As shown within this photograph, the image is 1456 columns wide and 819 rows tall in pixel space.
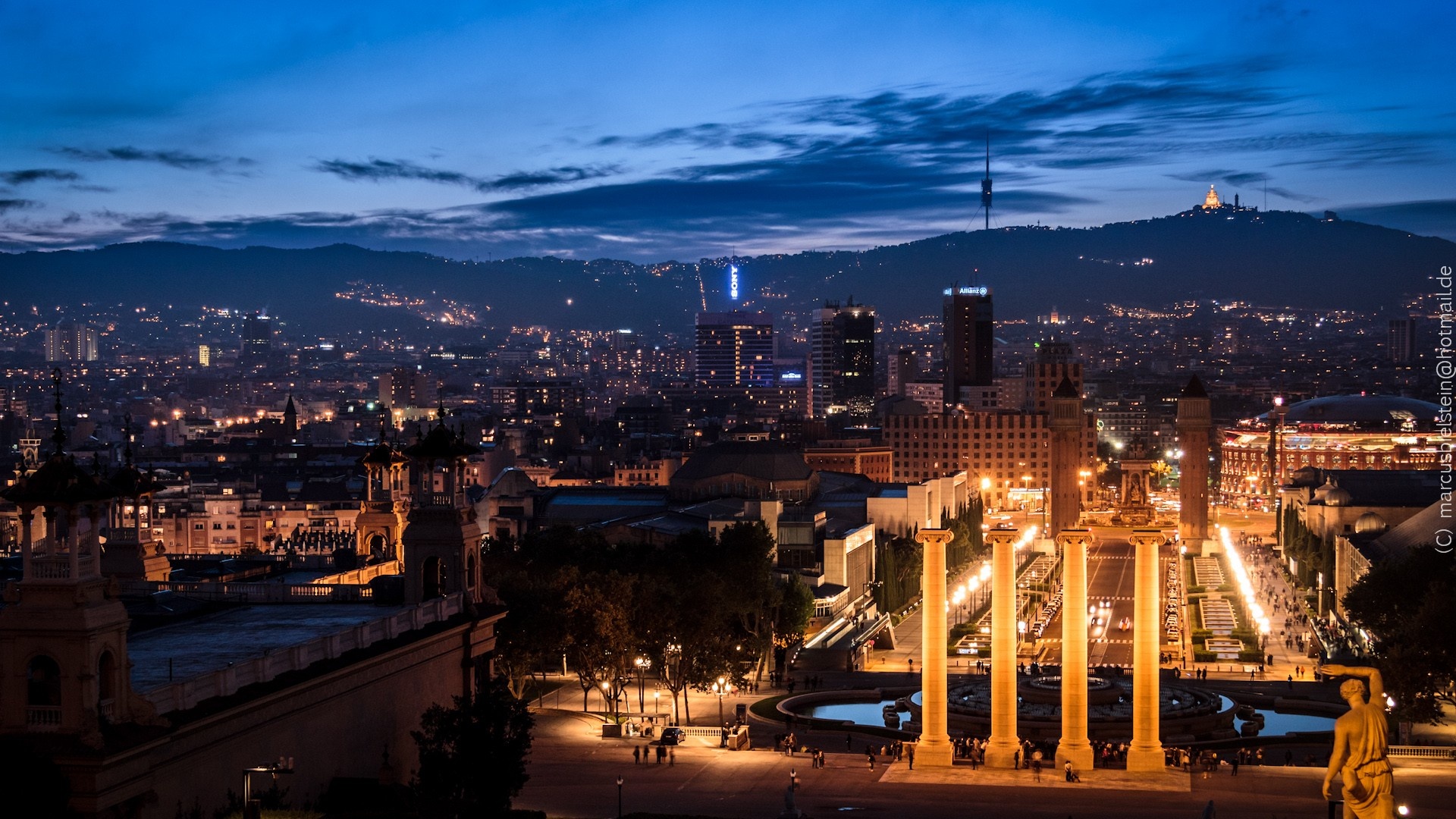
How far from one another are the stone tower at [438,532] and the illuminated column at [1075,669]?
18.9 meters

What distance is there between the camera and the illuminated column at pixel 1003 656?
206 ft

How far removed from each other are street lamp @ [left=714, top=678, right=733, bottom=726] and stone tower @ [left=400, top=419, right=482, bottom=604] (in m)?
20.8

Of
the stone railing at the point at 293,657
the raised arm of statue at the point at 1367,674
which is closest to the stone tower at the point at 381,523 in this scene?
the stone railing at the point at 293,657

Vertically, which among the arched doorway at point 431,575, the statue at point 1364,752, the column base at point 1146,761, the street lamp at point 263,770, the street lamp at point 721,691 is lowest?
the street lamp at point 721,691

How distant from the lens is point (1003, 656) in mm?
63125

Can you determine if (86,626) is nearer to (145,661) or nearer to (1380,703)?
(145,661)

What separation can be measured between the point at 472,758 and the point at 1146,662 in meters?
25.2

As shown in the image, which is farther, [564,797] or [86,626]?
[564,797]

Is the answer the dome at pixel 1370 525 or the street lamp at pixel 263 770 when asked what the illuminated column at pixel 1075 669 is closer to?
the street lamp at pixel 263 770

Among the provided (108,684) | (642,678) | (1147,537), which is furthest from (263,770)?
(642,678)

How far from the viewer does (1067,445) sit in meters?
196

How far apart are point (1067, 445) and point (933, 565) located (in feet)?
445

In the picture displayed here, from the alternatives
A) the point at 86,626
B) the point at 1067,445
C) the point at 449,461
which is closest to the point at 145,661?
the point at 86,626

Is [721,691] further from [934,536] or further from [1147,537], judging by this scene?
[1147,537]
